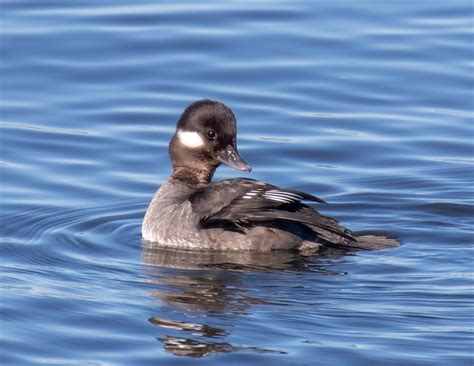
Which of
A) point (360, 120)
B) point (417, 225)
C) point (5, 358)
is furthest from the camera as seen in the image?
point (360, 120)

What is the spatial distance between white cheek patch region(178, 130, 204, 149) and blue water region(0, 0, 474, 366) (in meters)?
0.93

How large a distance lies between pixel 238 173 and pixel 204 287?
155 inches

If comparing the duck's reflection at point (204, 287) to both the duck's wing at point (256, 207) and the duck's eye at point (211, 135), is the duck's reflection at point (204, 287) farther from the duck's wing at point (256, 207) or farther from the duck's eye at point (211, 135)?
the duck's eye at point (211, 135)

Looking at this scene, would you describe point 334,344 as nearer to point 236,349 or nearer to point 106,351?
point 236,349

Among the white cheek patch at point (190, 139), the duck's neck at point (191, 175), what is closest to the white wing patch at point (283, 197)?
the white cheek patch at point (190, 139)

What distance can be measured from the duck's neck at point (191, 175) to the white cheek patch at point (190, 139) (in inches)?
12.5

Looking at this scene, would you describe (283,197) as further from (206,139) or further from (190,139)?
(190,139)

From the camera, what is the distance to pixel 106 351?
30.6 ft

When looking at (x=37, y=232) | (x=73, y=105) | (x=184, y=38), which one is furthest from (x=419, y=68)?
(x=37, y=232)

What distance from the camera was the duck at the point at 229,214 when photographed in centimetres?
1165

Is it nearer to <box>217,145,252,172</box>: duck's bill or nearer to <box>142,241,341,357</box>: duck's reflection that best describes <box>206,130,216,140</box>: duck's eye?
<box>217,145,252,172</box>: duck's bill

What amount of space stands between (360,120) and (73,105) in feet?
11.2

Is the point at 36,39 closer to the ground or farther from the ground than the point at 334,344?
farther from the ground

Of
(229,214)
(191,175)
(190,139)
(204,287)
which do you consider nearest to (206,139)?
(190,139)
